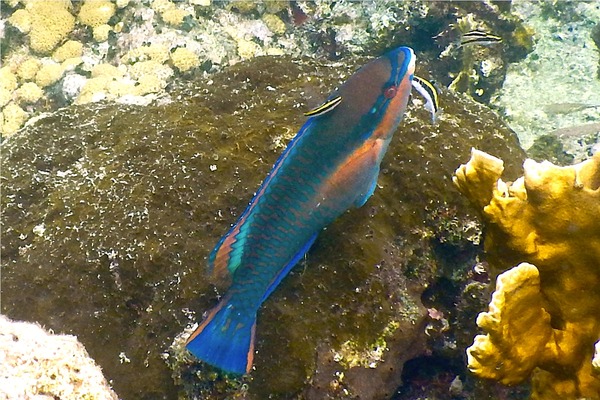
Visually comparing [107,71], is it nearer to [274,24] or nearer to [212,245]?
[274,24]

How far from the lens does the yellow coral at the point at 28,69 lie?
6.69 meters

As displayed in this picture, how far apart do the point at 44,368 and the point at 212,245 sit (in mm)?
1101

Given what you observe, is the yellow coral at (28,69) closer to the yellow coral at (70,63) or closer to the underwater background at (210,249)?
the yellow coral at (70,63)

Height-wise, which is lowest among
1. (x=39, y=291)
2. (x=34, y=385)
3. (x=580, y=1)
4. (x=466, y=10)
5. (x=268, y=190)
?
(x=580, y=1)

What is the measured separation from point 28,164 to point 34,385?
7.41ft

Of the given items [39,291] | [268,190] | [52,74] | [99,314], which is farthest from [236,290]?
[52,74]

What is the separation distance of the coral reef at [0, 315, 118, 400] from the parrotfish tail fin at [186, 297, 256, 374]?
50 centimetres

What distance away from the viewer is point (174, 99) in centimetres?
387

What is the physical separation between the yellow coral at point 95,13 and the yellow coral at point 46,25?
264 mm

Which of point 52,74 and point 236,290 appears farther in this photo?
point 52,74

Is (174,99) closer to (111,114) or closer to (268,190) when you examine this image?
(111,114)

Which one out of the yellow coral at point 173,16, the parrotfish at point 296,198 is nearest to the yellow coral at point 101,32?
the yellow coral at point 173,16

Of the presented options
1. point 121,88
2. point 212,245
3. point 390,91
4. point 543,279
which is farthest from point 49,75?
point 543,279

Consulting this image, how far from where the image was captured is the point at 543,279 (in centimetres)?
208
